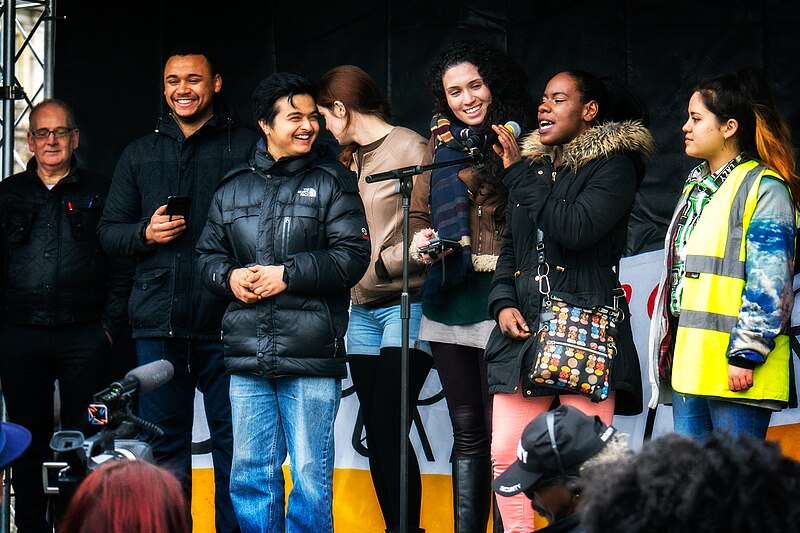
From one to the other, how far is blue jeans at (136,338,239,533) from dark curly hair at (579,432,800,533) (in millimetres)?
3437

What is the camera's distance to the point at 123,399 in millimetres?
3145

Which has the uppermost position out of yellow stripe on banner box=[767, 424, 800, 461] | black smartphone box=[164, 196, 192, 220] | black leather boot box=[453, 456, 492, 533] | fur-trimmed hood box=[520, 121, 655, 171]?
fur-trimmed hood box=[520, 121, 655, 171]

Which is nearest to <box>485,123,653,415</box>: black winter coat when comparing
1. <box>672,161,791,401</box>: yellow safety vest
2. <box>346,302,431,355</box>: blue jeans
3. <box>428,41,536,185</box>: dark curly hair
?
<box>672,161,791,401</box>: yellow safety vest

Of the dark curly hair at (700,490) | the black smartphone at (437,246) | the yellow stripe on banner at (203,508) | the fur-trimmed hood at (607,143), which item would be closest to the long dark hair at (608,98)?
the fur-trimmed hood at (607,143)

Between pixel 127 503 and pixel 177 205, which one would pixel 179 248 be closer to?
pixel 177 205

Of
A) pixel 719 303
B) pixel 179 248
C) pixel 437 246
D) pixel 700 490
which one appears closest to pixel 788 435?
pixel 719 303

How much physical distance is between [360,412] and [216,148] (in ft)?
4.59

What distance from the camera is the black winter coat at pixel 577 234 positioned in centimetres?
427

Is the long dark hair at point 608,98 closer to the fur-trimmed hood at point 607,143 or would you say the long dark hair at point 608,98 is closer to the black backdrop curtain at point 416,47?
the fur-trimmed hood at point 607,143

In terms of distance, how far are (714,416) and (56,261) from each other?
305 cm

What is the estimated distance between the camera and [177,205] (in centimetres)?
502

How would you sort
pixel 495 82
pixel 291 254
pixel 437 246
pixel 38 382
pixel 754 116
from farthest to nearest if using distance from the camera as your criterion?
pixel 38 382 → pixel 495 82 → pixel 291 254 → pixel 437 246 → pixel 754 116

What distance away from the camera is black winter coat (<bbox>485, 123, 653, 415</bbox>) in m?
4.27

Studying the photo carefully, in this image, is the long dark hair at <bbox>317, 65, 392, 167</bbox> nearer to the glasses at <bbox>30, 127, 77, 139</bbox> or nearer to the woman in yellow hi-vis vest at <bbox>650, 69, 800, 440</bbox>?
the glasses at <bbox>30, 127, 77, 139</bbox>
